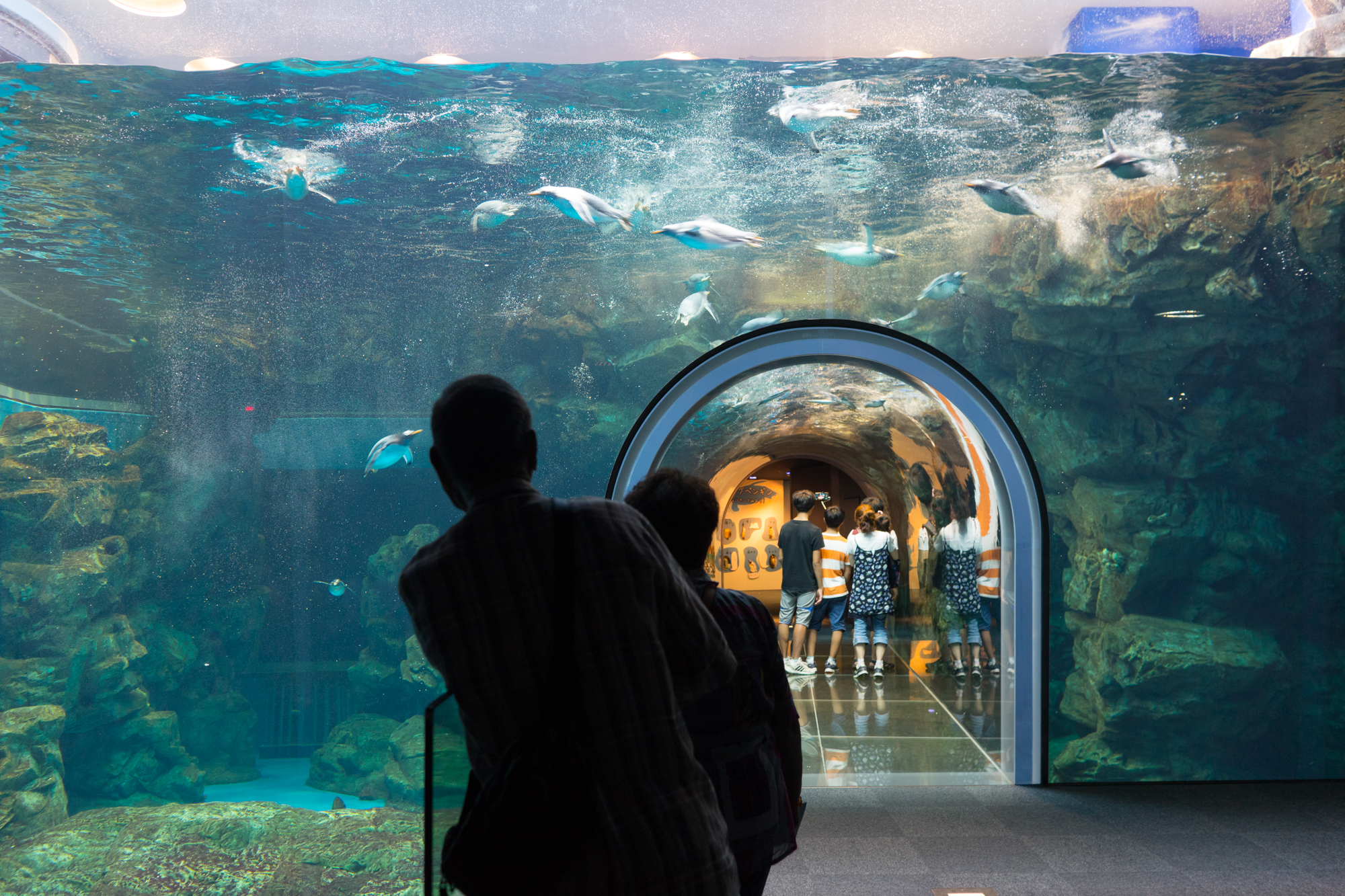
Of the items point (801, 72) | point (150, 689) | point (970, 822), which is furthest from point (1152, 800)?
point (150, 689)

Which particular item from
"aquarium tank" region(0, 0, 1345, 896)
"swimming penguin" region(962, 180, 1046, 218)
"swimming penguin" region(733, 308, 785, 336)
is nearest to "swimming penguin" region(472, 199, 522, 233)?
"aquarium tank" region(0, 0, 1345, 896)

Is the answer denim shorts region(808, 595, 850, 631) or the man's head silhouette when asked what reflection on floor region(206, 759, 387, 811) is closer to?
denim shorts region(808, 595, 850, 631)

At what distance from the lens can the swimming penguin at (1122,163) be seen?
A: 5.61 m

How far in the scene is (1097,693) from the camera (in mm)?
5438

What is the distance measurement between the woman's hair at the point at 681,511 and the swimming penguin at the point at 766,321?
3.69m

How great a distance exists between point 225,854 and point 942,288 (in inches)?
266

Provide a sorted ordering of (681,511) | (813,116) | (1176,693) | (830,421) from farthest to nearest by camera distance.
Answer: (830,421) → (813,116) → (1176,693) → (681,511)

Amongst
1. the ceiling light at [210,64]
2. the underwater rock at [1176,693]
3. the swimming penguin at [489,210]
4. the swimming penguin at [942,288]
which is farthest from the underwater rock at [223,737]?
the underwater rock at [1176,693]

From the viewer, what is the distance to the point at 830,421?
1098 cm

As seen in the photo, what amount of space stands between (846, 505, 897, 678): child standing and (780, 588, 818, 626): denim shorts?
0.51 metres

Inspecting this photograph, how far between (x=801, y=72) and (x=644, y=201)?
1471 millimetres

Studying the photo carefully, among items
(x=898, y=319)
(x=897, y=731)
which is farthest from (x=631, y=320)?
(x=897, y=731)

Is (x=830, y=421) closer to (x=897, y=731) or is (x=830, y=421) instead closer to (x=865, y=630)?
(x=865, y=630)

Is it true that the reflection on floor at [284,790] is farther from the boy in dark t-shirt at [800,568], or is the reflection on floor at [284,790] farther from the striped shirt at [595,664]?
the striped shirt at [595,664]
